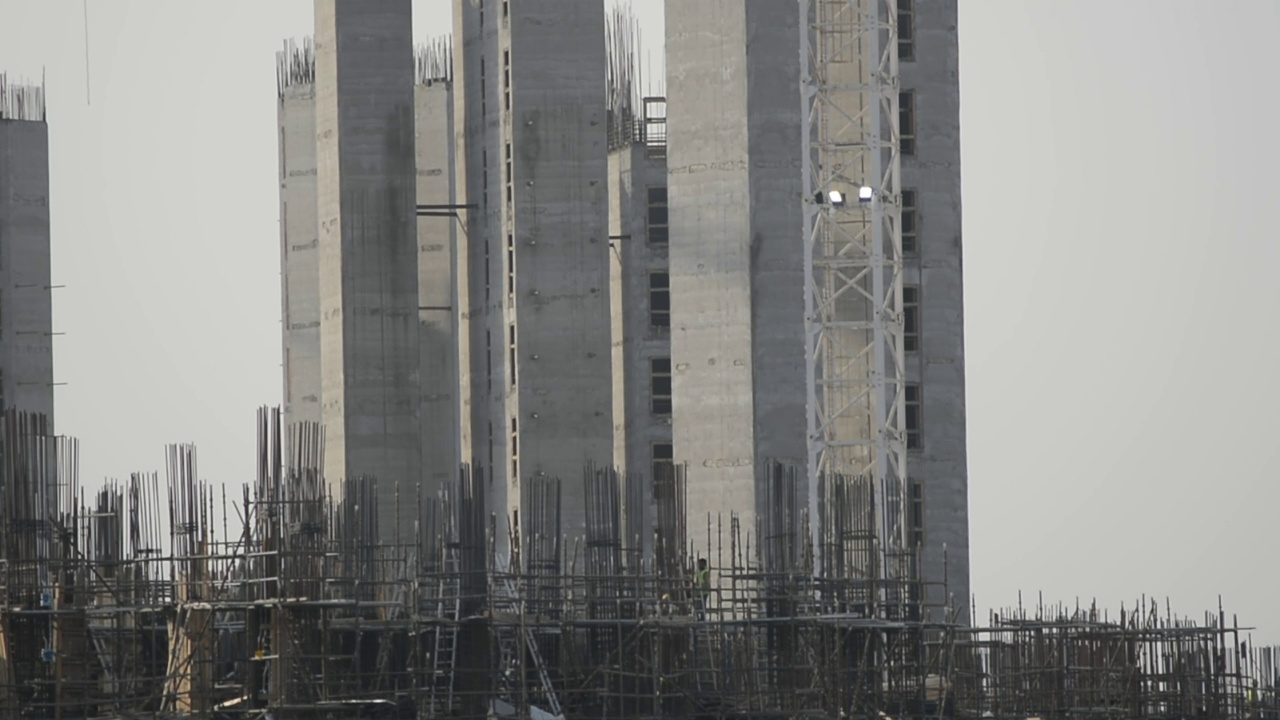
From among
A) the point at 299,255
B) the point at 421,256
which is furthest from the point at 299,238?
the point at 421,256

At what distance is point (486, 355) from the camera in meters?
50.9

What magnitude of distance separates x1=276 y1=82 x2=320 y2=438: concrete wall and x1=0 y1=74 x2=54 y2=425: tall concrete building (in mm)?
5822

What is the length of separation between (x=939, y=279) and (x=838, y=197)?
597cm

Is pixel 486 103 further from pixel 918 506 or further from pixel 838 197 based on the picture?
pixel 918 506

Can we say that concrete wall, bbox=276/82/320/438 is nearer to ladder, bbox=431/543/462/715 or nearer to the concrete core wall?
the concrete core wall

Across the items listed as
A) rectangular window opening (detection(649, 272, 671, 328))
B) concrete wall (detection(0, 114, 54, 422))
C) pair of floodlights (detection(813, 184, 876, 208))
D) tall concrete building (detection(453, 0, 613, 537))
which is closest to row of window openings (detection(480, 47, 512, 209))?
tall concrete building (detection(453, 0, 613, 537))

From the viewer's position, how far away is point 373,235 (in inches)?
1908

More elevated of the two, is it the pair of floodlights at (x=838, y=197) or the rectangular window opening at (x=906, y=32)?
the rectangular window opening at (x=906, y=32)

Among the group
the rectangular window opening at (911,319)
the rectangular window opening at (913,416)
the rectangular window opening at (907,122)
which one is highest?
the rectangular window opening at (907,122)

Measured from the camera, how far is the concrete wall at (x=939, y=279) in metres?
51.9

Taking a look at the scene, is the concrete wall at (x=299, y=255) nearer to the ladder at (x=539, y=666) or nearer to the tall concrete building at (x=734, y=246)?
the tall concrete building at (x=734, y=246)

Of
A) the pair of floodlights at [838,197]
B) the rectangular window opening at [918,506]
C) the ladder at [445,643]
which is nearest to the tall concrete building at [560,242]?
the pair of floodlights at [838,197]

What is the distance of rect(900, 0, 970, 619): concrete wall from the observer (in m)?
51.9

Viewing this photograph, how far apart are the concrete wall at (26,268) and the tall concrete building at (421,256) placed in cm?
605
